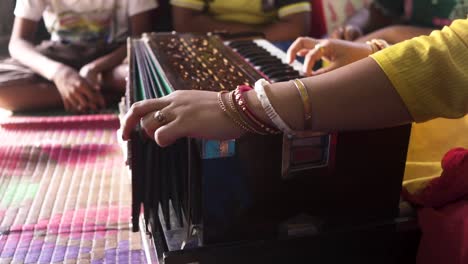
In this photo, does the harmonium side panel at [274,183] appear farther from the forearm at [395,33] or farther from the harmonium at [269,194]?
the forearm at [395,33]

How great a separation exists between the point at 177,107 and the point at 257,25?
1625 millimetres

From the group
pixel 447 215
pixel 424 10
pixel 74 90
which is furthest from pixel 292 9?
pixel 447 215

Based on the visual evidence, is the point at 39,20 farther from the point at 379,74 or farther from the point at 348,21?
the point at 348,21

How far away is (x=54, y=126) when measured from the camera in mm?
1854

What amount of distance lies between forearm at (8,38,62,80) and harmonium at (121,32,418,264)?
21.9 inches

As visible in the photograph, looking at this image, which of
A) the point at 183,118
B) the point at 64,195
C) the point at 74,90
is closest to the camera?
the point at 183,118

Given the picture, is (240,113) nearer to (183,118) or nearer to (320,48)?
(183,118)

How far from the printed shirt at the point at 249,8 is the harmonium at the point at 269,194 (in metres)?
1.32

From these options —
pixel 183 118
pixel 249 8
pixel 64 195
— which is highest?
pixel 183 118

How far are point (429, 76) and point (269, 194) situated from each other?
0.28m

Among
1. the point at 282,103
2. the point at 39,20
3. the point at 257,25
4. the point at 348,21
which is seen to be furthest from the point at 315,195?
the point at 348,21

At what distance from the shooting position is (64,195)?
1.32 meters

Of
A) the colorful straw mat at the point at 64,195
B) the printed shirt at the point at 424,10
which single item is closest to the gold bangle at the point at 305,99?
the colorful straw mat at the point at 64,195

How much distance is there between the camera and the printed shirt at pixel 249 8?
85.9 inches
